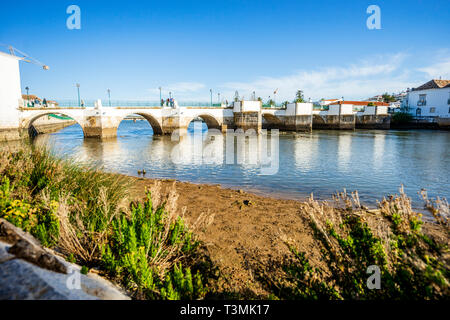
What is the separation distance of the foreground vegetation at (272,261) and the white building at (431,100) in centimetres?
7282

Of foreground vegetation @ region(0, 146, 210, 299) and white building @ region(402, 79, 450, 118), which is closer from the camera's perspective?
foreground vegetation @ region(0, 146, 210, 299)

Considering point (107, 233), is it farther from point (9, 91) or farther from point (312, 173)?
point (9, 91)

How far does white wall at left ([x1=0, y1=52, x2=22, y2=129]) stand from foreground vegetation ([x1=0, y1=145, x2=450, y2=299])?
102 ft

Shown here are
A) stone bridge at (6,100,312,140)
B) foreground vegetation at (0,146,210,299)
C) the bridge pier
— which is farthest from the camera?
the bridge pier

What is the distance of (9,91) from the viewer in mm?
28750

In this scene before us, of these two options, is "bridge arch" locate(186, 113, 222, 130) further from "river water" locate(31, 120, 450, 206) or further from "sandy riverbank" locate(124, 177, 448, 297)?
"sandy riverbank" locate(124, 177, 448, 297)

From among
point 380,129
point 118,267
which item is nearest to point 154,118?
point 118,267

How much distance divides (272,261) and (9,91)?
35881mm

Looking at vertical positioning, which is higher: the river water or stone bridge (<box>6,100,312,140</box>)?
stone bridge (<box>6,100,312,140</box>)

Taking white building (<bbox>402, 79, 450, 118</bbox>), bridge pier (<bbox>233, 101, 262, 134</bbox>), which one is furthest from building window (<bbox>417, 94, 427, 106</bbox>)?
bridge pier (<bbox>233, 101, 262, 134</bbox>)

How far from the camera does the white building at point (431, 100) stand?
59.2m

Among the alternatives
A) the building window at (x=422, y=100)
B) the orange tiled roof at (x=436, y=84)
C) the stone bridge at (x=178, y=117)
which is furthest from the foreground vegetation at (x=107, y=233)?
the building window at (x=422, y=100)

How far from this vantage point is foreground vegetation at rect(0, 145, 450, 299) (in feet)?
8.20

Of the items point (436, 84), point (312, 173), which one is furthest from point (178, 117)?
point (436, 84)
